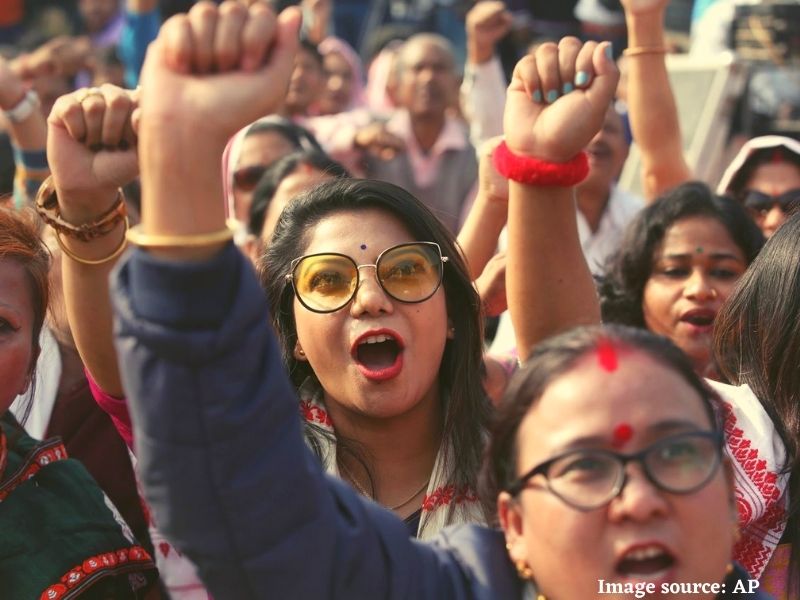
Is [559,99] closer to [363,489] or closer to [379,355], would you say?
[379,355]

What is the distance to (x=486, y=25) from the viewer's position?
471 centimetres

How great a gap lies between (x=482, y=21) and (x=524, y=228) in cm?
263

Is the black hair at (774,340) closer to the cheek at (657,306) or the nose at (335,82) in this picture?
the cheek at (657,306)

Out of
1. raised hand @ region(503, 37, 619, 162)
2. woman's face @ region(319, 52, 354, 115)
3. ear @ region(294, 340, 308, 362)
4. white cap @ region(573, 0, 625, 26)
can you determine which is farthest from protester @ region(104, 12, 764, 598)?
woman's face @ region(319, 52, 354, 115)

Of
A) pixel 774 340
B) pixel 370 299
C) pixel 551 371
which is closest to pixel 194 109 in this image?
pixel 551 371

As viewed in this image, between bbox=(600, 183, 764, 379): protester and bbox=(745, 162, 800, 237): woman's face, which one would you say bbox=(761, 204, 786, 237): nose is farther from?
bbox=(600, 183, 764, 379): protester

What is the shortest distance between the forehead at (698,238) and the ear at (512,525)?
1748mm

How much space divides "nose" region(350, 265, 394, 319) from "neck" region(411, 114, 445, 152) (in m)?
3.98

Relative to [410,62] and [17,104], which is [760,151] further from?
[410,62]

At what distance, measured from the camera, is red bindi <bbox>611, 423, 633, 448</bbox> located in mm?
1554

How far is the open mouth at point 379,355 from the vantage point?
231 cm

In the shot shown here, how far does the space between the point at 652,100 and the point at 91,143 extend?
2.03 metres

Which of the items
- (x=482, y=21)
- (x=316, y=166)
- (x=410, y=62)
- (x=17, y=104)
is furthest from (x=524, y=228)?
(x=410, y=62)

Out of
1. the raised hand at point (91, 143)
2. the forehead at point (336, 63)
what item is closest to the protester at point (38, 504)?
the raised hand at point (91, 143)
